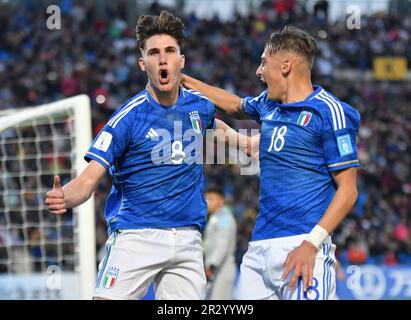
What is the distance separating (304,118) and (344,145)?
12.2 inches

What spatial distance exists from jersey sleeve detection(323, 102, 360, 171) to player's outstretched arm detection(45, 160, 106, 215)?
1.32m

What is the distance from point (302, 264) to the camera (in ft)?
15.6

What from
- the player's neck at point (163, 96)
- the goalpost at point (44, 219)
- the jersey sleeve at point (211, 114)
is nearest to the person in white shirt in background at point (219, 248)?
the goalpost at point (44, 219)

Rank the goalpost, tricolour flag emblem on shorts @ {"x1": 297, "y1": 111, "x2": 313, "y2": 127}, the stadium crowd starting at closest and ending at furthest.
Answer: tricolour flag emblem on shorts @ {"x1": 297, "y1": 111, "x2": 313, "y2": 127} → the goalpost → the stadium crowd

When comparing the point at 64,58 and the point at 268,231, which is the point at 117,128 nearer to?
the point at 268,231

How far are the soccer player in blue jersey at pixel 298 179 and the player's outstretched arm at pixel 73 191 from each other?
1.00 m

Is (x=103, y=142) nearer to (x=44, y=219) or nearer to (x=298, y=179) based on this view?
(x=298, y=179)

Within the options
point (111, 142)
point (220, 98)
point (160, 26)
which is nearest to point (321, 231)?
point (111, 142)

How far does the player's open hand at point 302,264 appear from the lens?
475 centimetres

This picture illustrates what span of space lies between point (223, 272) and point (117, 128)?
542 centimetres

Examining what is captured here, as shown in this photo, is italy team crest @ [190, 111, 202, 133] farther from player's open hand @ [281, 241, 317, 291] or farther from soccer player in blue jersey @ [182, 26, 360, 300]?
player's open hand @ [281, 241, 317, 291]

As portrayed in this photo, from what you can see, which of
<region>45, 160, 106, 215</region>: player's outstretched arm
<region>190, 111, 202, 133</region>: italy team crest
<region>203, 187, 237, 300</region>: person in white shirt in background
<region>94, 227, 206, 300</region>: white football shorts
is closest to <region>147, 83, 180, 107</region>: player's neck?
<region>190, 111, 202, 133</region>: italy team crest

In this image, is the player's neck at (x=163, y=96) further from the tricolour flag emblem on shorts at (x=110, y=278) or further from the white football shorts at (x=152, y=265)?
the tricolour flag emblem on shorts at (x=110, y=278)

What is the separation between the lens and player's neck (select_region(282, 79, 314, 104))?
17.1 ft
